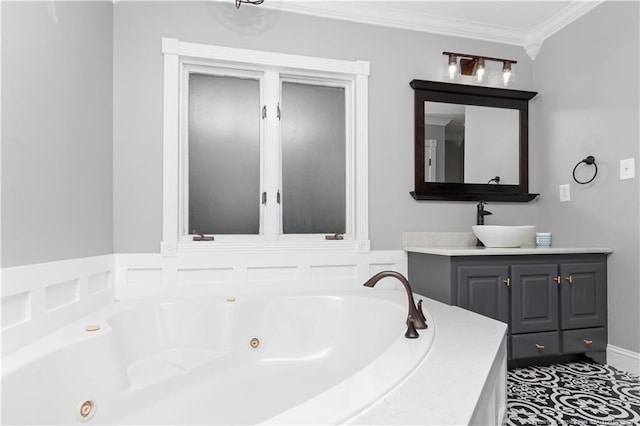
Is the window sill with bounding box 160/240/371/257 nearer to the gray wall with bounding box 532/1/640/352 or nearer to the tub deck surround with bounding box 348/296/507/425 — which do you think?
the tub deck surround with bounding box 348/296/507/425

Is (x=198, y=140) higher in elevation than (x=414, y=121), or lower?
lower

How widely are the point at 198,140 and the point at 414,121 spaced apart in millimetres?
1571

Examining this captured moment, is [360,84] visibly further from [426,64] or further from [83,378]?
[83,378]

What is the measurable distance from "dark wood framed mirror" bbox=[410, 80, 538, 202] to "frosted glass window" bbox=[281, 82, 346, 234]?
1.89ft

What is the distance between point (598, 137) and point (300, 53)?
2.13 m

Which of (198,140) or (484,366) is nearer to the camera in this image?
(484,366)

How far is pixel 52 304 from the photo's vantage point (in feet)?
5.37

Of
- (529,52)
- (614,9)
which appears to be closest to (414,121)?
(529,52)

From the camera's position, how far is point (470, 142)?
2.99 m

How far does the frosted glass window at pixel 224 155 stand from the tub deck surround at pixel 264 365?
533 mm

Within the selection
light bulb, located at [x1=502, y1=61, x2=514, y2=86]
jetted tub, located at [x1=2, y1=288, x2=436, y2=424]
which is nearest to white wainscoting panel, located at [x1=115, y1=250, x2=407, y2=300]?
jetted tub, located at [x1=2, y1=288, x2=436, y2=424]

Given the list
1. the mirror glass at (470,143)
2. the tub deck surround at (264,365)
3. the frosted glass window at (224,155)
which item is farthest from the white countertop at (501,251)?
the frosted glass window at (224,155)

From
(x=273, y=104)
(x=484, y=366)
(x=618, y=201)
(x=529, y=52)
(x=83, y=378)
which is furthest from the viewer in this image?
(x=529, y=52)

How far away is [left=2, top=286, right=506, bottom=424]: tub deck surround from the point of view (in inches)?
39.3
